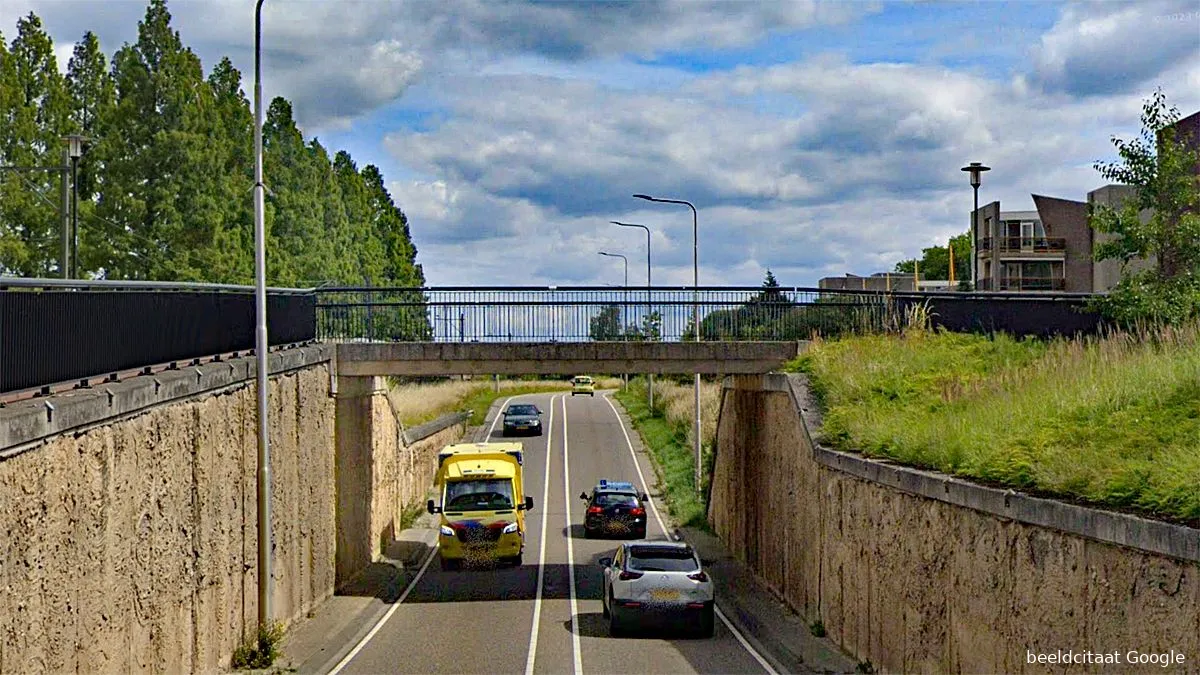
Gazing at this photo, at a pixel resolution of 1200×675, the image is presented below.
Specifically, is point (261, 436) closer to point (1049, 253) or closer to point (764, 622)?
point (764, 622)

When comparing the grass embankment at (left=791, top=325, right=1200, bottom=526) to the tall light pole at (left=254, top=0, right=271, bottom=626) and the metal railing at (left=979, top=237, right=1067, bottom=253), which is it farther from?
the metal railing at (left=979, top=237, right=1067, bottom=253)

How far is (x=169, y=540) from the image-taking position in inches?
649

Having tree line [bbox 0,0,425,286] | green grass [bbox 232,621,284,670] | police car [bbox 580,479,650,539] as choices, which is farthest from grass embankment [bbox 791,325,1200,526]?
tree line [bbox 0,0,425,286]

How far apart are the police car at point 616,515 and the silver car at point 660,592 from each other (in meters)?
16.3

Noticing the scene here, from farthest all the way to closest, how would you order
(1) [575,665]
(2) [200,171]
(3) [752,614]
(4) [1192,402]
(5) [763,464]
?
1. (2) [200,171]
2. (5) [763,464]
3. (3) [752,614]
4. (1) [575,665]
5. (4) [1192,402]

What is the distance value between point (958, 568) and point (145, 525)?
9.47 m

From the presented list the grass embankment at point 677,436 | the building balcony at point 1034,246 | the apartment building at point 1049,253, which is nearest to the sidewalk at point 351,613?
the grass embankment at point 677,436

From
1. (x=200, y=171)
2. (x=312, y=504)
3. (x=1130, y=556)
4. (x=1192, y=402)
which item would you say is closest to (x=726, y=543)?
(x=312, y=504)

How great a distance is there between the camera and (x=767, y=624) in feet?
82.3

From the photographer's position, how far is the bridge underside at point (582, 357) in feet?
100

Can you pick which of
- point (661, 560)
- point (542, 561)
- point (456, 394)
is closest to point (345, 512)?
point (542, 561)

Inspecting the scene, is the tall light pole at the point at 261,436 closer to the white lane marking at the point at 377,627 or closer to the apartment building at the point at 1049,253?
the white lane marking at the point at 377,627

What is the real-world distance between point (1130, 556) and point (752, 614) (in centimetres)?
1535

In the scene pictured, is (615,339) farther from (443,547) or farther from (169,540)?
(169,540)
